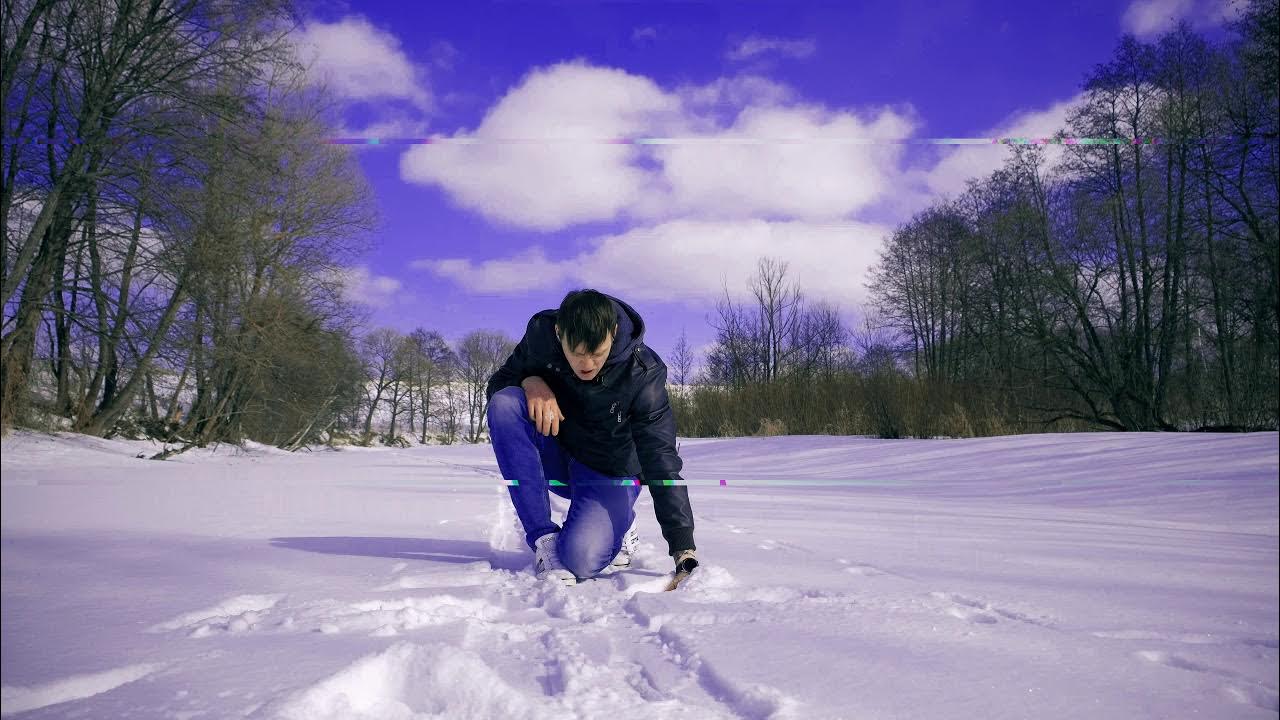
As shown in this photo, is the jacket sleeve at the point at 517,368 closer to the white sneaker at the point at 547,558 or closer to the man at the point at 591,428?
the man at the point at 591,428

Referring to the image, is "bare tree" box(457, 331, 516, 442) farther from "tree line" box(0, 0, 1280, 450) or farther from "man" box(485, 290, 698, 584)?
"man" box(485, 290, 698, 584)

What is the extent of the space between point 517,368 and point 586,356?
46 cm

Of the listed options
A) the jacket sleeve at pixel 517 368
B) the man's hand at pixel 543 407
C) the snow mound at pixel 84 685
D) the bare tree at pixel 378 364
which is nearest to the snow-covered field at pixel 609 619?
the snow mound at pixel 84 685

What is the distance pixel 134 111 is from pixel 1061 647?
3.87m

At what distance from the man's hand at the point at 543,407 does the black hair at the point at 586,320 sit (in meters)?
0.27

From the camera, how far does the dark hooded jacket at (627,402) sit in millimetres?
2016

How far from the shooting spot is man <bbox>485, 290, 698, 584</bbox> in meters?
1.96

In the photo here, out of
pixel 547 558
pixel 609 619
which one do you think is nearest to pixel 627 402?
pixel 547 558

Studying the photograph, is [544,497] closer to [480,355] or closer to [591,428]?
[591,428]

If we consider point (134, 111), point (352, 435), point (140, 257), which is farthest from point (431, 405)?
point (134, 111)

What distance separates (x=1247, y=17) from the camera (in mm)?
1463

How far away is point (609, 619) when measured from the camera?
157 cm

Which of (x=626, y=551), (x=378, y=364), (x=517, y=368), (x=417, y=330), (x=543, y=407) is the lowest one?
(x=626, y=551)

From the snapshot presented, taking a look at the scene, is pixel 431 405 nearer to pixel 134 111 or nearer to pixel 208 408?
pixel 208 408
